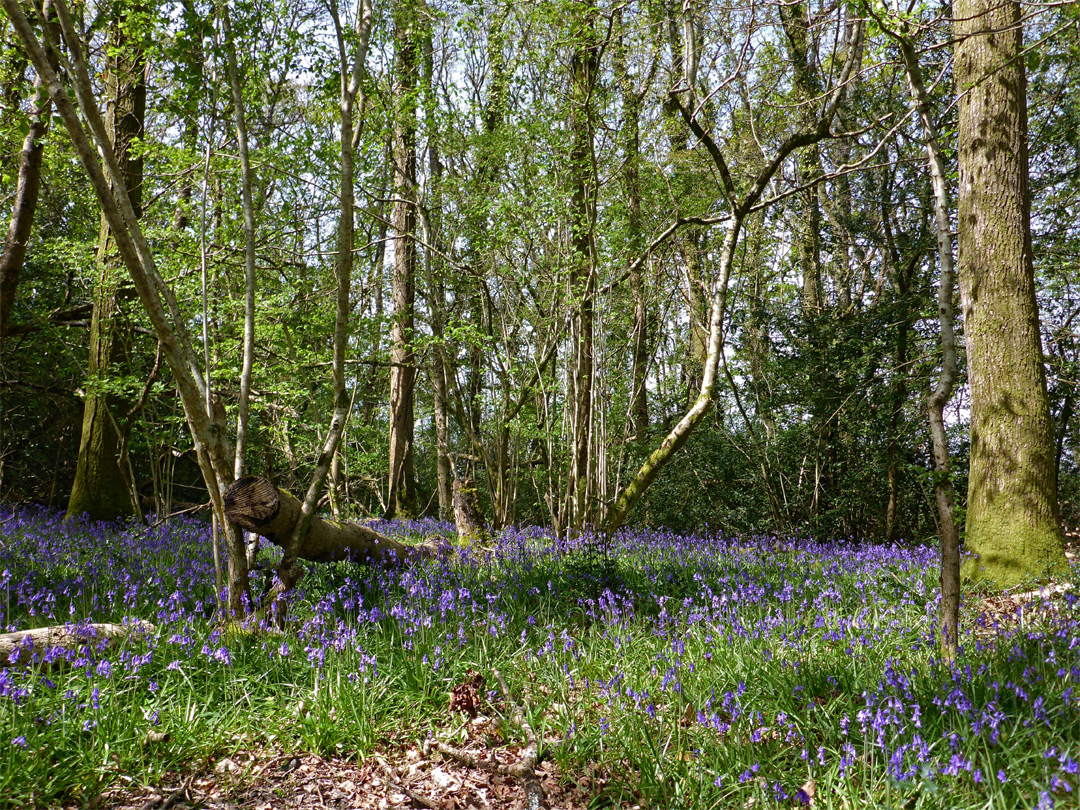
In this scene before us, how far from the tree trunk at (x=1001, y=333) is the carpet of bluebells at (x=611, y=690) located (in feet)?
2.73

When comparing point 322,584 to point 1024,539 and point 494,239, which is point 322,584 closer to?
point 494,239

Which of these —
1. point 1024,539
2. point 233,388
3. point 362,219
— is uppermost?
point 362,219

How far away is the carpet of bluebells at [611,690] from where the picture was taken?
235cm

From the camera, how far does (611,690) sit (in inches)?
121

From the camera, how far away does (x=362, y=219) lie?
9.48m

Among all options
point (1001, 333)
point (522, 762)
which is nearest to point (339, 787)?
point (522, 762)

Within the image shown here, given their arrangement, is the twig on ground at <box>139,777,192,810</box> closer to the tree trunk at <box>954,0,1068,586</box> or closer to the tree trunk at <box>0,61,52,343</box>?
the tree trunk at <box>954,0,1068,586</box>

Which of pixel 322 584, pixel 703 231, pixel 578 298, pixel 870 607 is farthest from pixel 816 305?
pixel 322 584

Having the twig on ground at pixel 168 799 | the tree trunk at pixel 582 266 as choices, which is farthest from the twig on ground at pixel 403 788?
the tree trunk at pixel 582 266

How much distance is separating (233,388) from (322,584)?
413 centimetres

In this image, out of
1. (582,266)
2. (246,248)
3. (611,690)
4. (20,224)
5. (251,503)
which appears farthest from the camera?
(582,266)

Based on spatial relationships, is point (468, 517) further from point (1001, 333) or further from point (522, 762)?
point (1001, 333)

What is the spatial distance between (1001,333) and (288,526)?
577 centimetres

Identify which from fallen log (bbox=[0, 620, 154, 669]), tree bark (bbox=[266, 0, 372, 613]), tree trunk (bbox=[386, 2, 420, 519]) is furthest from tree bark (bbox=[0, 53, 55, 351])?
fallen log (bbox=[0, 620, 154, 669])
